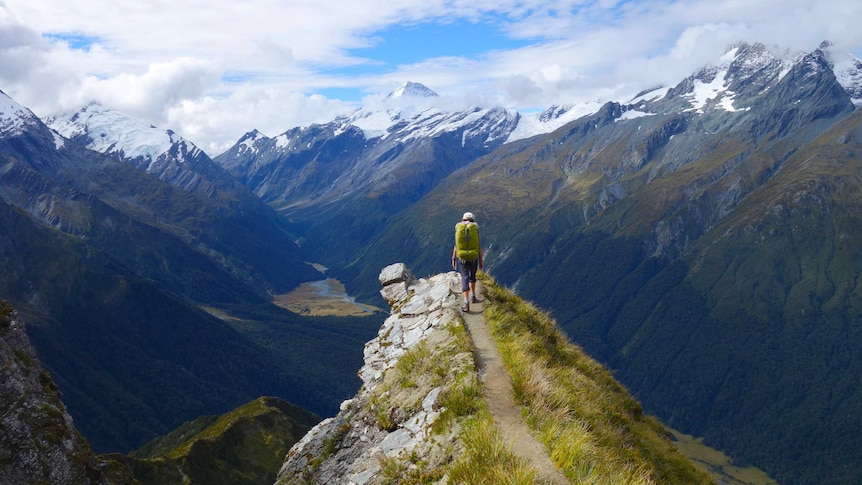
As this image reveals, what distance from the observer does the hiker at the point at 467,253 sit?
25.6m

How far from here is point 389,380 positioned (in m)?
22.1

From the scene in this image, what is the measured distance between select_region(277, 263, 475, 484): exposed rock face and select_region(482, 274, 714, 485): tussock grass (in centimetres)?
209

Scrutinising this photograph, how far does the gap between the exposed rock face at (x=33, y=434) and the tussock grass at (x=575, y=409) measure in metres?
19.4

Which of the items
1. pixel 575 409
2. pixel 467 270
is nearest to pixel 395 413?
pixel 575 409

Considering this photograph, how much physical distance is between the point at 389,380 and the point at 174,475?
300 ft

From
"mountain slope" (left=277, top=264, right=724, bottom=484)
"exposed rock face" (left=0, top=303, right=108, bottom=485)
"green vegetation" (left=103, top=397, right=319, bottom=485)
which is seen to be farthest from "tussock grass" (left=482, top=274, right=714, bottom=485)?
"green vegetation" (left=103, top=397, right=319, bottom=485)

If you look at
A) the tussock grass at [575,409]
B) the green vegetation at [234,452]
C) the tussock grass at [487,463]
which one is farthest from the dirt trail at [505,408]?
the green vegetation at [234,452]

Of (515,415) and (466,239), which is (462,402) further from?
(466,239)

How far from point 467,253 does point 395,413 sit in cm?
884

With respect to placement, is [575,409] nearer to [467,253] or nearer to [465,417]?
[465,417]

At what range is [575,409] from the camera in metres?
17.1

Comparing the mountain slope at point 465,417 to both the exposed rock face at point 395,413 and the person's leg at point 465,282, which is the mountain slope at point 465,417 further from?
the person's leg at point 465,282

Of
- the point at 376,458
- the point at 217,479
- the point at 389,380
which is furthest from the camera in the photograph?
the point at 217,479

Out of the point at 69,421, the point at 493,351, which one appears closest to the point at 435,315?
the point at 493,351
